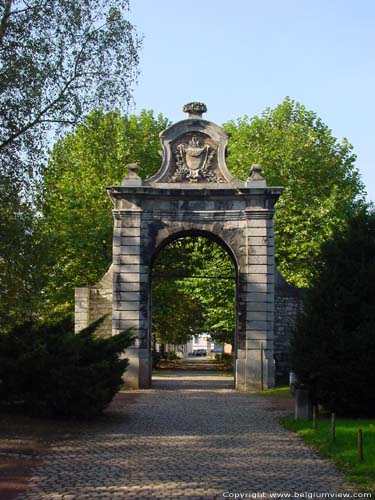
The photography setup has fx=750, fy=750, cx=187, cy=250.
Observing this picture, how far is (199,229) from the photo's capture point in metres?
22.6

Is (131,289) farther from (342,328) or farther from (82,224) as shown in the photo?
(82,224)

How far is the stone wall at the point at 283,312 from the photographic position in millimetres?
23484

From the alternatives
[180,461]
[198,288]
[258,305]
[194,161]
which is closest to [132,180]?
[194,161]

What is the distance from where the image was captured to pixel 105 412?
15.6m

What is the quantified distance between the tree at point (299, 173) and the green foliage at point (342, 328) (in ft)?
53.7

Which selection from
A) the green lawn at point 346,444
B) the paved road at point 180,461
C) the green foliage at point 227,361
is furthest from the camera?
the green foliage at point 227,361

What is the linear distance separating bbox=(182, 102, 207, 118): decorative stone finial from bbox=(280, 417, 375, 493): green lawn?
37.6ft

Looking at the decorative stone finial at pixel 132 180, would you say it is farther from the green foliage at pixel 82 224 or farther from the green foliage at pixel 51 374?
the green foliage at pixel 51 374

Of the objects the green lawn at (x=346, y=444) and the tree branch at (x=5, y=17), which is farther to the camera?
the tree branch at (x=5, y=17)

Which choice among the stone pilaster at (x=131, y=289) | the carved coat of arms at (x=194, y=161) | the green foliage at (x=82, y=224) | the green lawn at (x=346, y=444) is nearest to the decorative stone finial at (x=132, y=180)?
the stone pilaster at (x=131, y=289)

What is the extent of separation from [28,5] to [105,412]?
8.31 m

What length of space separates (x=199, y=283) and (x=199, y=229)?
10.7 metres

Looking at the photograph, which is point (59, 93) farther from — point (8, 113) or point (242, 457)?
point (242, 457)

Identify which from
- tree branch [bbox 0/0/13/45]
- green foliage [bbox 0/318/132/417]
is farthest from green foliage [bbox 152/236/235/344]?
tree branch [bbox 0/0/13/45]
